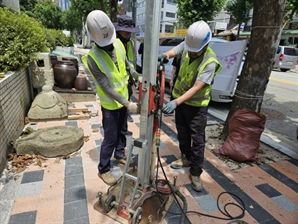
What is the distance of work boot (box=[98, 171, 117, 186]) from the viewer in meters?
2.58

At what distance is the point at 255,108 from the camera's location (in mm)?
3434

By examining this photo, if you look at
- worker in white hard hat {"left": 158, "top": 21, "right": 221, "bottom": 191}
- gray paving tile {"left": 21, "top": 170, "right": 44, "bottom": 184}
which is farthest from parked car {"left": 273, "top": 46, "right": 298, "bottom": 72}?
gray paving tile {"left": 21, "top": 170, "right": 44, "bottom": 184}

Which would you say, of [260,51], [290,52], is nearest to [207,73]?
[260,51]

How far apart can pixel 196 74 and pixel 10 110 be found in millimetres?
2784

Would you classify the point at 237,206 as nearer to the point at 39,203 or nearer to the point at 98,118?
the point at 39,203

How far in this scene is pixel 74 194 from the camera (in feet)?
7.86

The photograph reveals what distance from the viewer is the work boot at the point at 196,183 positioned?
8.45ft

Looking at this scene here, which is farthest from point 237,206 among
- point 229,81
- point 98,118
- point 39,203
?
point 98,118

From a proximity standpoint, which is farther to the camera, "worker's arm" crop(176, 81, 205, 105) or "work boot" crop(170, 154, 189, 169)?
"work boot" crop(170, 154, 189, 169)

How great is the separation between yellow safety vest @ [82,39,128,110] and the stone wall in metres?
1.50

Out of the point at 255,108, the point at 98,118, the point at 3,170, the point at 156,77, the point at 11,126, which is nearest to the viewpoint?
the point at 156,77

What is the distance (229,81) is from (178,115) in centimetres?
207

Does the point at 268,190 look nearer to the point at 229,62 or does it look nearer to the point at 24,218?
the point at 229,62

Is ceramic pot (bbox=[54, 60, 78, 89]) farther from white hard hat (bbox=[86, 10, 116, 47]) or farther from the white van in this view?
white hard hat (bbox=[86, 10, 116, 47])
